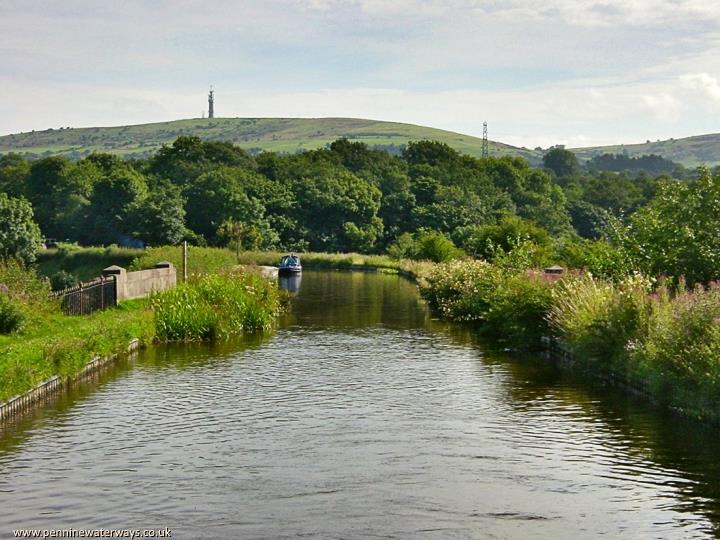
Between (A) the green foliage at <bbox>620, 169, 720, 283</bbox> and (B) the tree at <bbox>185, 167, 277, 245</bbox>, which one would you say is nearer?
(A) the green foliage at <bbox>620, 169, 720, 283</bbox>

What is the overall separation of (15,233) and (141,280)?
115 ft

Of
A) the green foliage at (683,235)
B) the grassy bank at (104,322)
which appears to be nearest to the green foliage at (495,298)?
the green foliage at (683,235)

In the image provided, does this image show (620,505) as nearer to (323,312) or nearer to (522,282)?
(522,282)

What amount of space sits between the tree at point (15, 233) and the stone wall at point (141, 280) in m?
29.7

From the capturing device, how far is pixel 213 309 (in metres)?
33.8

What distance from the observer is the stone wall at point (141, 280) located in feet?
112

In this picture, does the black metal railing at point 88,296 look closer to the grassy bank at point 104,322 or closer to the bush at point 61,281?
the grassy bank at point 104,322

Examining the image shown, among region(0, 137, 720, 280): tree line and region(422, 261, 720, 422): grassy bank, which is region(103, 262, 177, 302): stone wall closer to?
region(422, 261, 720, 422): grassy bank

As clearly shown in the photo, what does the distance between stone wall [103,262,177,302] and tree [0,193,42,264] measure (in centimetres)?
2968

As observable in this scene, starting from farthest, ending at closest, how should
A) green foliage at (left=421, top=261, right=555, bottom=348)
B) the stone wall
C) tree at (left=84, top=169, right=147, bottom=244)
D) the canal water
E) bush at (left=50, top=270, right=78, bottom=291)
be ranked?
tree at (left=84, top=169, right=147, bottom=244) → bush at (left=50, top=270, right=78, bottom=291) → the stone wall → green foliage at (left=421, top=261, right=555, bottom=348) → the canal water

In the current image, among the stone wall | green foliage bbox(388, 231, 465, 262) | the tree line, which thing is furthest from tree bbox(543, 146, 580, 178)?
the stone wall

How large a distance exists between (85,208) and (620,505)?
299ft

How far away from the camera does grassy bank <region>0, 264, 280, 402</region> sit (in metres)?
22.3

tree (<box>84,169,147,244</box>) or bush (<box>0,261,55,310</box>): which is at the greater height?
tree (<box>84,169,147,244</box>)
